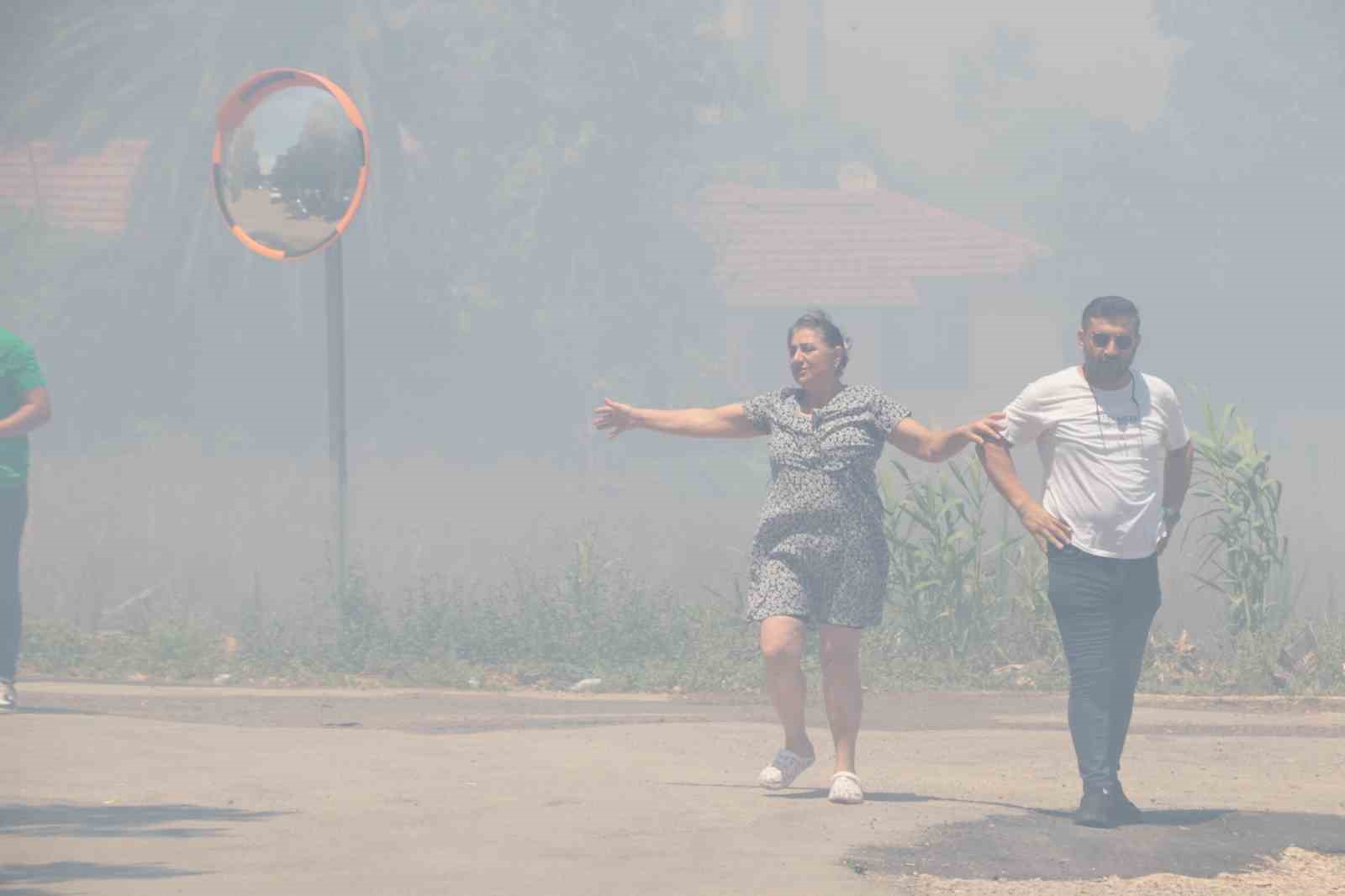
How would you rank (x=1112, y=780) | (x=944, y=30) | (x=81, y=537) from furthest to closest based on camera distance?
(x=944, y=30) → (x=81, y=537) → (x=1112, y=780)

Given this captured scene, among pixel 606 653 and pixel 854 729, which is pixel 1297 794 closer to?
pixel 854 729

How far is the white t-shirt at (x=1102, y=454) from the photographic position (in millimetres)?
7160

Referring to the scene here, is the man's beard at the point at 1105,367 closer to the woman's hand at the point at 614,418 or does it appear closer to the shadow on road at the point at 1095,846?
the shadow on road at the point at 1095,846

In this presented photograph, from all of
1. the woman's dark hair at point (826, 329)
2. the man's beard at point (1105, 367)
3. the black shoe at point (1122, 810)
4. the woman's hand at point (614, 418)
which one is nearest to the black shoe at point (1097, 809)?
the black shoe at point (1122, 810)

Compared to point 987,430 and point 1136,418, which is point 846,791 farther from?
point 1136,418

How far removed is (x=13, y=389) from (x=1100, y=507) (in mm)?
5257

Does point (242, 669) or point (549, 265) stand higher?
point (549, 265)

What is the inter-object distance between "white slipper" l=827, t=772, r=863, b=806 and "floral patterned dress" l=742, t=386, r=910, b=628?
532 millimetres

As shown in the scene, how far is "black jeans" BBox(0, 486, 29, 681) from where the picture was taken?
984 cm

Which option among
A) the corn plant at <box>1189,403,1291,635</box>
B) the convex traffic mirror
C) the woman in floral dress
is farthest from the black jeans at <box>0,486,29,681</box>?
the corn plant at <box>1189,403,1291,635</box>

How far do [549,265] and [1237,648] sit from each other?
22.9 meters

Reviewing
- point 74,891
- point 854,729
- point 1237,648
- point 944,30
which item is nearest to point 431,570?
point 1237,648

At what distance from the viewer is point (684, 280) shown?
3672 cm

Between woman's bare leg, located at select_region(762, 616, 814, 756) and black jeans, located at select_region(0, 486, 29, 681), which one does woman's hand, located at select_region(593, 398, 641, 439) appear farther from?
black jeans, located at select_region(0, 486, 29, 681)
